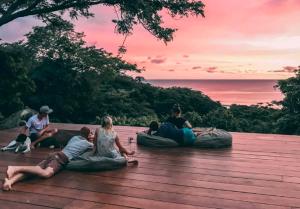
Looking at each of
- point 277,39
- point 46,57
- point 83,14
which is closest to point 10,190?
point 83,14

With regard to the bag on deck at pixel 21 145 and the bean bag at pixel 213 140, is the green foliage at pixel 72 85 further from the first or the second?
the bean bag at pixel 213 140

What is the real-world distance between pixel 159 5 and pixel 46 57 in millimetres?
6590

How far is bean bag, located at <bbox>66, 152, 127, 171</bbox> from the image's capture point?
653 centimetres

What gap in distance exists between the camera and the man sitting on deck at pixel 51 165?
5.74 m

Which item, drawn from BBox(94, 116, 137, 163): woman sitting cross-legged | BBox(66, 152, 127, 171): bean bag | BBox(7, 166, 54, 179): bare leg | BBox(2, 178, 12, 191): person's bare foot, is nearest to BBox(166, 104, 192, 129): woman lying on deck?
BBox(94, 116, 137, 163): woman sitting cross-legged

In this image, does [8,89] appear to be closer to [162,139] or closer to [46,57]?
[46,57]

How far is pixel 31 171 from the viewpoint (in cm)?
593

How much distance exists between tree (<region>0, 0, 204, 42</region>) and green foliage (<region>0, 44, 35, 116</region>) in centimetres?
122

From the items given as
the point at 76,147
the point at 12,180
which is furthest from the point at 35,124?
the point at 12,180

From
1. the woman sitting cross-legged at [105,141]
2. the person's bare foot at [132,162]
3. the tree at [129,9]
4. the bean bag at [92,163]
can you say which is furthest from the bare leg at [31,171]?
the tree at [129,9]

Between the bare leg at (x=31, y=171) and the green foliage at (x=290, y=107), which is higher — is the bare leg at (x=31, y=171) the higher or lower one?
the lower one

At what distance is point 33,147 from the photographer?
845 cm

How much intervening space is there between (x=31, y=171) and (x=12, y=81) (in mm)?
6725

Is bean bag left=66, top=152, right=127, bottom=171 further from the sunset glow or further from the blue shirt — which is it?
the sunset glow
